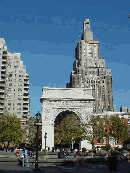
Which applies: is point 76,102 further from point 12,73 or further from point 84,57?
point 84,57

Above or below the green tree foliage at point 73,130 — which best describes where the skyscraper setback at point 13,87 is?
above

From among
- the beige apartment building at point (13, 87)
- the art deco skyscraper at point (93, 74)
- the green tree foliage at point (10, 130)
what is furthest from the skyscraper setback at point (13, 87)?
the green tree foliage at point (10, 130)

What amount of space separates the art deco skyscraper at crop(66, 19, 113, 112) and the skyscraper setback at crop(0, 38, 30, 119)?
2280 centimetres

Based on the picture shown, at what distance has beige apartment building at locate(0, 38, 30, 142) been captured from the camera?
92.4 m

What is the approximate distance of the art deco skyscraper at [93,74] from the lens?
4163 inches

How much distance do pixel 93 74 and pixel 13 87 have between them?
33.8 m

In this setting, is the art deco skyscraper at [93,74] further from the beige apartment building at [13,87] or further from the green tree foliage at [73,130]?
the green tree foliage at [73,130]


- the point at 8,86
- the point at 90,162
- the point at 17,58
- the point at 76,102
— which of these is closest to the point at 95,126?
the point at 76,102

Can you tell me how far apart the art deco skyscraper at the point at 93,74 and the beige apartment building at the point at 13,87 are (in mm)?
22814

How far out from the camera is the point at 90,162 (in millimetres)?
28812

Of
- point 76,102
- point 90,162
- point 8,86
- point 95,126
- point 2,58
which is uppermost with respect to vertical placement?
point 2,58

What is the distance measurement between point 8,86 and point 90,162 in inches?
2773

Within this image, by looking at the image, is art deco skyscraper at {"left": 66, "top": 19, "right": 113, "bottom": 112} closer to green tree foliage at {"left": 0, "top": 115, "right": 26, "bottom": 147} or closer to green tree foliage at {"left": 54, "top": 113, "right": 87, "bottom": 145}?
green tree foliage at {"left": 54, "top": 113, "right": 87, "bottom": 145}

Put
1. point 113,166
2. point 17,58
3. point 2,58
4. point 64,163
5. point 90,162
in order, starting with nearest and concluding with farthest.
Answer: point 113,166
point 64,163
point 90,162
point 2,58
point 17,58
